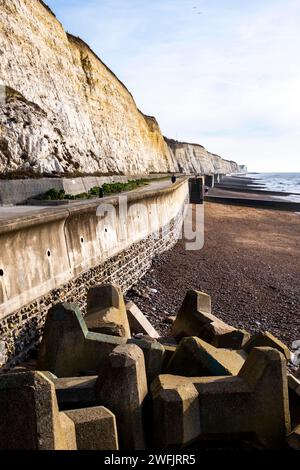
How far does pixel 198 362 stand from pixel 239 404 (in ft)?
2.43

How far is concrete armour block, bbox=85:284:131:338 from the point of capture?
556 centimetres

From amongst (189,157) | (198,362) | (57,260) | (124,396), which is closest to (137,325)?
(57,260)

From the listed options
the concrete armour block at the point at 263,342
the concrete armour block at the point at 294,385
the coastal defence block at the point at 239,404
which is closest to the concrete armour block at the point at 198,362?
the coastal defence block at the point at 239,404

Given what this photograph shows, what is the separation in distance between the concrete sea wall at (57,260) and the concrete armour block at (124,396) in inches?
86.7

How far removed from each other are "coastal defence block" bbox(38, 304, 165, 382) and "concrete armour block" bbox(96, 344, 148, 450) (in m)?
1.04

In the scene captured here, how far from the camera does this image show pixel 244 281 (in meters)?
12.4

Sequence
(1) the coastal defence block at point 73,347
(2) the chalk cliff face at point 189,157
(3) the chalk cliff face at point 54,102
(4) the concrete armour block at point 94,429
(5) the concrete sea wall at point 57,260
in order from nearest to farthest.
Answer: (4) the concrete armour block at point 94,429 < (1) the coastal defence block at point 73,347 < (5) the concrete sea wall at point 57,260 < (3) the chalk cliff face at point 54,102 < (2) the chalk cliff face at point 189,157

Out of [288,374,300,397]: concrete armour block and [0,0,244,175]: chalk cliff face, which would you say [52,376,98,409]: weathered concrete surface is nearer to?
[288,374,300,397]: concrete armour block

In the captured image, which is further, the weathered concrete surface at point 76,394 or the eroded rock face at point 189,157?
the eroded rock face at point 189,157

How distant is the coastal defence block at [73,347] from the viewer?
15.7 feet

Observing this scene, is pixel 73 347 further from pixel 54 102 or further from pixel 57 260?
pixel 54 102

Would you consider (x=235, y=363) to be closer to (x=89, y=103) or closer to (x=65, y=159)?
(x=65, y=159)

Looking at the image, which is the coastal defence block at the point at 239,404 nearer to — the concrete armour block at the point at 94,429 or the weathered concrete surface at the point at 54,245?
the concrete armour block at the point at 94,429
